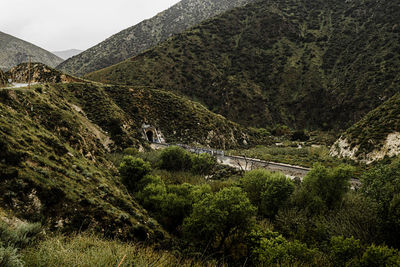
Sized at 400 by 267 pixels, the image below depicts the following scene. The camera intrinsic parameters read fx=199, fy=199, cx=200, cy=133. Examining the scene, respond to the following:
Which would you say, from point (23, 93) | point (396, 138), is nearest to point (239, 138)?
point (396, 138)

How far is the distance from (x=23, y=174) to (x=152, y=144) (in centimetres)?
3137

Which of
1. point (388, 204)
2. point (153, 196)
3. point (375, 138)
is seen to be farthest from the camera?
point (375, 138)

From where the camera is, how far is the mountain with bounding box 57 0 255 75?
111 m

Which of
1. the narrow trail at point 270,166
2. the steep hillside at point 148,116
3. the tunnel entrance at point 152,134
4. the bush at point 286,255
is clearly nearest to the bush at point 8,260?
the bush at point 286,255

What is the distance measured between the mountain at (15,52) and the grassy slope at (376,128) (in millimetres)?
186937

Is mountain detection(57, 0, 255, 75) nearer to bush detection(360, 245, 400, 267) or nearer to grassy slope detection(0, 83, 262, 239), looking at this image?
grassy slope detection(0, 83, 262, 239)

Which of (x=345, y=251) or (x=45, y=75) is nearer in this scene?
(x=345, y=251)

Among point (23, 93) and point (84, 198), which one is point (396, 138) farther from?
point (23, 93)

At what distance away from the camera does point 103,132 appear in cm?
3184

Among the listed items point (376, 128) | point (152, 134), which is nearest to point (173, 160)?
point (152, 134)

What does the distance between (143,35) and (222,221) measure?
148859 mm

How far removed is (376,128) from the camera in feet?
90.4

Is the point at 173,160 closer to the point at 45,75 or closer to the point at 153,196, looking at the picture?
the point at 153,196

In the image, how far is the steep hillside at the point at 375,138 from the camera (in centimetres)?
2442
